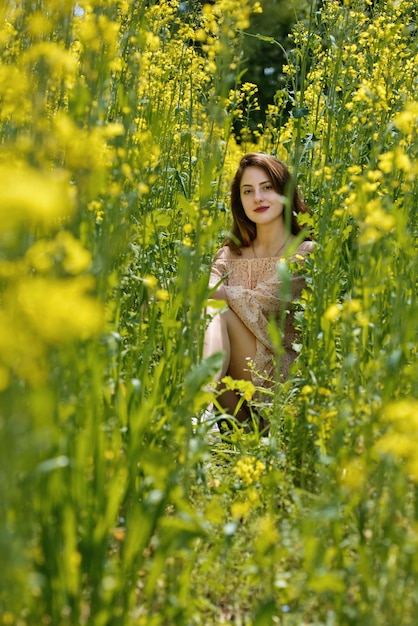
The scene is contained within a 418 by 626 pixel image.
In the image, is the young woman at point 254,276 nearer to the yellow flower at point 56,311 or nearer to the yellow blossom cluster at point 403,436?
the yellow blossom cluster at point 403,436

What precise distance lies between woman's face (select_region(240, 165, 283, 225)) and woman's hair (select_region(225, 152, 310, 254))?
25 mm

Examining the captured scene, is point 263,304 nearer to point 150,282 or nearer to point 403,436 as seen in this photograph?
point 150,282

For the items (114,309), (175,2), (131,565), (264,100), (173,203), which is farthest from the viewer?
(264,100)

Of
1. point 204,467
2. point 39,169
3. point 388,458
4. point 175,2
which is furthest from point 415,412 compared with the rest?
point 175,2

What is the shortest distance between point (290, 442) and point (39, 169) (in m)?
1.45

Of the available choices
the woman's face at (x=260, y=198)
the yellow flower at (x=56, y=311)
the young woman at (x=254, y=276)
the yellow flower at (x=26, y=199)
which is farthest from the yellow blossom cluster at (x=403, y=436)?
the woman's face at (x=260, y=198)

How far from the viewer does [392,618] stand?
1376mm

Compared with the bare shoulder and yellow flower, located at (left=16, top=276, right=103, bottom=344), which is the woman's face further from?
yellow flower, located at (left=16, top=276, right=103, bottom=344)

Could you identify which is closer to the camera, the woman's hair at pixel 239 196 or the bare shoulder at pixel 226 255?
the woman's hair at pixel 239 196

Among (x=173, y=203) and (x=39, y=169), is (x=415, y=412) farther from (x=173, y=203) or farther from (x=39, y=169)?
(x=173, y=203)

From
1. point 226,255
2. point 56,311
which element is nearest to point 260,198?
point 226,255

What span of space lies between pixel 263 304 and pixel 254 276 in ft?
0.73

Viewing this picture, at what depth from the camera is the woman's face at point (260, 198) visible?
145 inches

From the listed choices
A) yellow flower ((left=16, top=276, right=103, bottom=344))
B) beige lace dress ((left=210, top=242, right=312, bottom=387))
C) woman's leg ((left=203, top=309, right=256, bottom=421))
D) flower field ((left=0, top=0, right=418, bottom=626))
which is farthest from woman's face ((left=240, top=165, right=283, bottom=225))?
yellow flower ((left=16, top=276, right=103, bottom=344))
